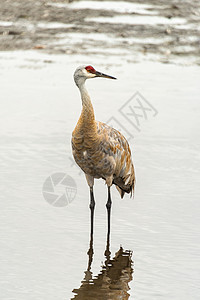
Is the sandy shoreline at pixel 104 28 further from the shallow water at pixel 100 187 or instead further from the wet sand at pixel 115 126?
the shallow water at pixel 100 187

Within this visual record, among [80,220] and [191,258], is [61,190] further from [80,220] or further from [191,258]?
[191,258]

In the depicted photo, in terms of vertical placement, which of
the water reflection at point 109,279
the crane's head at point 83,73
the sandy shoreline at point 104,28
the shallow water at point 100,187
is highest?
the sandy shoreline at point 104,28

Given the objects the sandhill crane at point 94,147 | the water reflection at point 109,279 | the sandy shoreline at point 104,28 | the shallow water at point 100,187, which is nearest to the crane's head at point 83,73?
the sandhill crane at point 94,147

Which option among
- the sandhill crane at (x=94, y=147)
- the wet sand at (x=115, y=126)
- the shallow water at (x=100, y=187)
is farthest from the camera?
the sandhill crane at (x=94, y=147)

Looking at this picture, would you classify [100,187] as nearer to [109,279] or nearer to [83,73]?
[83,73]

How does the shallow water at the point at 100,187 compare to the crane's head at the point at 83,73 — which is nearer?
the shallow water at the point at 100,187

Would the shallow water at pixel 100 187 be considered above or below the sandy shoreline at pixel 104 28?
below

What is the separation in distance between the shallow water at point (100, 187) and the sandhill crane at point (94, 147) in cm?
54

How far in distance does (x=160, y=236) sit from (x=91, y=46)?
1087cm

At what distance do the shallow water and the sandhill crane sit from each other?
0.54m

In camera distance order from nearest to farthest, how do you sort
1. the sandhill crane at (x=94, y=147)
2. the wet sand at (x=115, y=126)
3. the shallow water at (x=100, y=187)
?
the shallow water at (x=100, y=187) < the wet sand at (x=115, y=126) < the sandhill crane at (x=94, y=147)

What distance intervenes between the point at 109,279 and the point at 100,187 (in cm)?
279

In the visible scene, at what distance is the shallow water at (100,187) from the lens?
796 centimetres

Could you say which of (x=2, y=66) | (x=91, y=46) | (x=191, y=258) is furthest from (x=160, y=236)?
(x=91, y=46)
